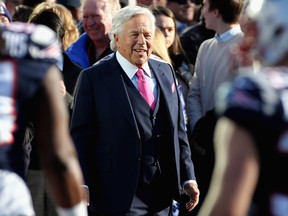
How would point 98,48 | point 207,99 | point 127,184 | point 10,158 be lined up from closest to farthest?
point 10,158 < point 127,184 < point 207,99 < point 98,48

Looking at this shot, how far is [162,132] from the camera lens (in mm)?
6559

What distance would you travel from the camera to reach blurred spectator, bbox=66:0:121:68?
8077 mm

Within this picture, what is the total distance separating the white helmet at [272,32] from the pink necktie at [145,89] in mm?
3044

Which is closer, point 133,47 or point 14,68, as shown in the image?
point 14,68

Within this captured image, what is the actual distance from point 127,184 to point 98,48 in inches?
80.9

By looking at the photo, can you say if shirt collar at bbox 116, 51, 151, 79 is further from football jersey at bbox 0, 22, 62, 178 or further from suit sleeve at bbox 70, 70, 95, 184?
football jersey at bbox 0, 22, 62, 178

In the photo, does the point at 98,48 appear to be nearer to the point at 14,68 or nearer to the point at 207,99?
the point at 207,99

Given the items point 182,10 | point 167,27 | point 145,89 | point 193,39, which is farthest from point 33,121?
point 182,10

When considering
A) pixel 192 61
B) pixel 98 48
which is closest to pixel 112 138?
pixel 98 48

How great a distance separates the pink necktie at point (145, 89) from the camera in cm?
660

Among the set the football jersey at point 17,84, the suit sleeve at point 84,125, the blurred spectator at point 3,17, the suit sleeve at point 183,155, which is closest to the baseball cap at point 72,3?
the blurred spectator at point 3,17


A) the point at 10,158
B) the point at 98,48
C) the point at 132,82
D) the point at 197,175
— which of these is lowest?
the point at 197,175

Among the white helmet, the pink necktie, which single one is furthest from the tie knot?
the white helmet

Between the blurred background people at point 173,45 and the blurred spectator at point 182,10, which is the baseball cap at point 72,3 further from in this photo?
the blurred background people at point 173,45
